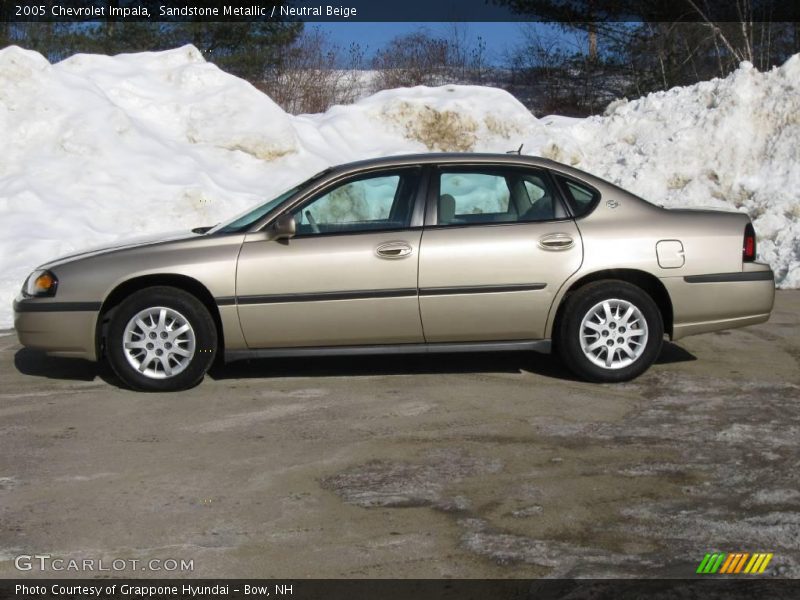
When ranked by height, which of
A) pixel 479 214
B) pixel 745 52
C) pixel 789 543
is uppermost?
pixel 745 52

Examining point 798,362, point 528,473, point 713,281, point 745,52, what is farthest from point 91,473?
point 745,52

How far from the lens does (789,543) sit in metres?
4.23

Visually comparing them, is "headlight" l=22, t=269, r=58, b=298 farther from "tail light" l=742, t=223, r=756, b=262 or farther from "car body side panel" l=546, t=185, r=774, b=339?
"tail light" l=742, t=223, r=756, b=262

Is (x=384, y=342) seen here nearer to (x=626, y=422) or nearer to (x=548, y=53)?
(x=626, y=422)

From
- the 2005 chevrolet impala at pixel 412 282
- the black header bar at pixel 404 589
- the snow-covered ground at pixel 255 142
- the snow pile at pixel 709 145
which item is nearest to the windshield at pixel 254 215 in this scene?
the 2005 chevrolet impala at pixel 412 282

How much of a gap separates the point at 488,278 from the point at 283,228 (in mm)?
1336

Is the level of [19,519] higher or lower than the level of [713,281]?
lower

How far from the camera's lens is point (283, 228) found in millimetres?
6895

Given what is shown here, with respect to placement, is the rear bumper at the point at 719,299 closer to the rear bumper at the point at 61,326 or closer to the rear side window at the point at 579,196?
the rear side window at the point at 579,196

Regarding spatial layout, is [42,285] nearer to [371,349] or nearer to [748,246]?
[371,349]

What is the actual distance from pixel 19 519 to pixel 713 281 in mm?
4530

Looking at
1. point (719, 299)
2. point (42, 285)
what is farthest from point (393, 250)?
point (42, 285)

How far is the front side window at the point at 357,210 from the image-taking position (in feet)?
23.2

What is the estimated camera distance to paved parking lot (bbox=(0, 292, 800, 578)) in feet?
14.0
